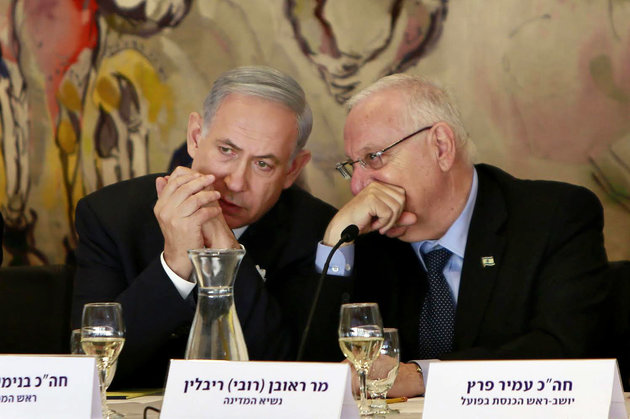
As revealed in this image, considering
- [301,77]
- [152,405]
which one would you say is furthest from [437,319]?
[301,77]

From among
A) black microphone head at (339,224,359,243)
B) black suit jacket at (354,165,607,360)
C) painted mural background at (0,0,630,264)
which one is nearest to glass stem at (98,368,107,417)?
black microphone head at (339,224,359,243)

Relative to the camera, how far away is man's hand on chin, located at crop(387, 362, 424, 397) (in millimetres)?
1818

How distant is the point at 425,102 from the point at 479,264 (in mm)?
482

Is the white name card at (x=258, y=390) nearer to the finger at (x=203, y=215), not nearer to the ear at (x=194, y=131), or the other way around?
the finger at (x=203, y=215)

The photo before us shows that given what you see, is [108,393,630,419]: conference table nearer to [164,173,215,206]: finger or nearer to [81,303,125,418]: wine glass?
[81,303,125,418]: wine glass

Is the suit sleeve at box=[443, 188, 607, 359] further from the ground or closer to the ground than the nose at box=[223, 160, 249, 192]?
closer to the ground

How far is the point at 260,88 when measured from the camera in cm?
243

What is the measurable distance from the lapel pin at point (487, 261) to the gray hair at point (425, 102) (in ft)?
1.13

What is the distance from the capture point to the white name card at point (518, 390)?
3.98ft

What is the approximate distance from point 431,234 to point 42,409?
4.56 feet

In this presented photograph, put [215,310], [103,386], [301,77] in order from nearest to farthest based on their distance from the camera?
[215,310]
[103,386]
[301,77]

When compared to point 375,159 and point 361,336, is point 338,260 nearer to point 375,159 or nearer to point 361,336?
point 375,159

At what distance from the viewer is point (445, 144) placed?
8.18 feet

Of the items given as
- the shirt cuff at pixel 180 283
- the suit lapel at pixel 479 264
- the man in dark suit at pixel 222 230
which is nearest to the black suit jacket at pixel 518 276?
the suit lapel at pixel 479 264
